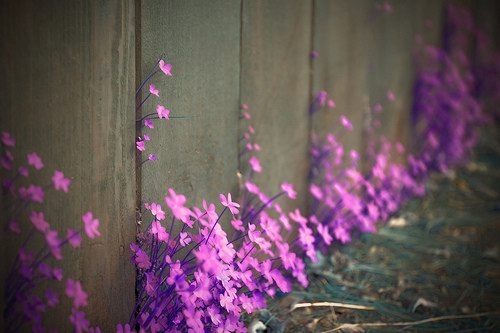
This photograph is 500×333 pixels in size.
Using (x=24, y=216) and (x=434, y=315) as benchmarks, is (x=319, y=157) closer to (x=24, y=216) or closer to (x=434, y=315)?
(x=434, y=315)

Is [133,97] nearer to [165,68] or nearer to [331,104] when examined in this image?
[165,68]

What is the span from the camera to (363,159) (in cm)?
386

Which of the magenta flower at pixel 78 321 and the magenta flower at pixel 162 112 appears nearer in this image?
the magenta flower at pixel 78 321

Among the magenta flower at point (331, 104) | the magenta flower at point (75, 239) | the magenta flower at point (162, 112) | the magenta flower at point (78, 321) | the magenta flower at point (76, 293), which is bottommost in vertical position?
the magenta flower at point (78, 321)

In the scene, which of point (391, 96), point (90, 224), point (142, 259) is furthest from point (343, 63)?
point (90, 224)

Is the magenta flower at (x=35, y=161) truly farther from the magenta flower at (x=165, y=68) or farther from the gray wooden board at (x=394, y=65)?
the gray wooden board at (x=394, y=65)

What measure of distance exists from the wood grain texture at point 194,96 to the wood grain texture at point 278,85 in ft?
0.38

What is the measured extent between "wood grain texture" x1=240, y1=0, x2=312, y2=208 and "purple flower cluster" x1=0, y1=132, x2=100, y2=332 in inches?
41.4

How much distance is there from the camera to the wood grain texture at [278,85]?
270 cm

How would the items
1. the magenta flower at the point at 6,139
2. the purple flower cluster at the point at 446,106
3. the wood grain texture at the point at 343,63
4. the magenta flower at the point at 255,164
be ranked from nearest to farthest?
the magenta flower at the point at 6,139 < the magenta flower at the point at 255,164 < the wood grain texture at the point at 343,63 < the purple flower cluster at the point at 446,106

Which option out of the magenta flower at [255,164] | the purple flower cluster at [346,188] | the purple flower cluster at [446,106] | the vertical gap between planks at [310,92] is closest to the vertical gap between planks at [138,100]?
the magenta flower at [255,164]

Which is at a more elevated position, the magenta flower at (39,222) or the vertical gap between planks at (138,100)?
the vertical gap between planks at (138,100)

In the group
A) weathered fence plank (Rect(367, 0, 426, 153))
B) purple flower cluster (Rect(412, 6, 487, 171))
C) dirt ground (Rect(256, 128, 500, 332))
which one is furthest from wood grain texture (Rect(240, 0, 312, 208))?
purple flower cluster (Rect(412, 6, 487, 171))

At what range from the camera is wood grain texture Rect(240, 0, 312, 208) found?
2.70 metres
